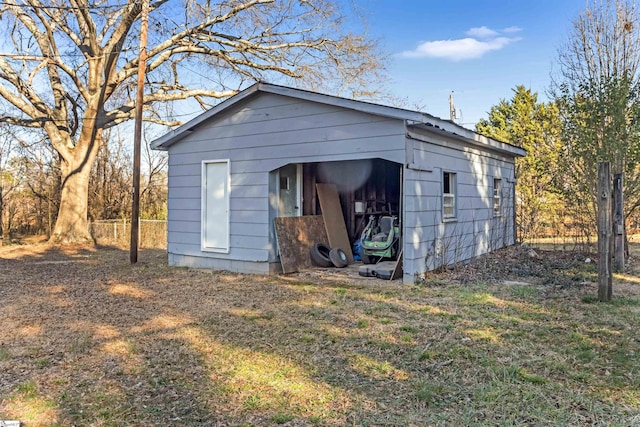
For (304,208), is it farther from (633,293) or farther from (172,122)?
(172,122)

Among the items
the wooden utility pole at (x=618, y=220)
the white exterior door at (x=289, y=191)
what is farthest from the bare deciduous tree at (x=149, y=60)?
the wooden utility pole at (x=618, y=220)

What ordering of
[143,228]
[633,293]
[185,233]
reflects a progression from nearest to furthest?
[633,293], [185,233], [143,228]

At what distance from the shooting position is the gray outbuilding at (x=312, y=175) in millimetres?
6941

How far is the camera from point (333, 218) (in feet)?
30.6

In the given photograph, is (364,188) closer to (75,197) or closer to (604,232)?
(604,232)

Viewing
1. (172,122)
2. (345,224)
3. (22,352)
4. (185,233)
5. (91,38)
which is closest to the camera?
(22,352)

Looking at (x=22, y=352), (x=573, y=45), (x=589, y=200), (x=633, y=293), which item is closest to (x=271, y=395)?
(x=22, y=352)

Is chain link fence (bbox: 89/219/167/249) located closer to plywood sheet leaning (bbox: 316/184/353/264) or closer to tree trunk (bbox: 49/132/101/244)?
tree trunk (bbox: 49/132/101/244)

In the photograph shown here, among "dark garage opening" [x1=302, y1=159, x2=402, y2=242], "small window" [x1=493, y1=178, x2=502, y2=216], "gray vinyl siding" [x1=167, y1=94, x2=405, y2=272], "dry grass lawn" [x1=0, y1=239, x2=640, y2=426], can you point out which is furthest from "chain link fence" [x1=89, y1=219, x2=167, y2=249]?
"small window" [x1=493, y1=178, x2=502, y2=216]

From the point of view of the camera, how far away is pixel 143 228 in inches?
603

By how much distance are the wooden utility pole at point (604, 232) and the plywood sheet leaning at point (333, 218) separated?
4.61m

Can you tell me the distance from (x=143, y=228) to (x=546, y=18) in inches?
544

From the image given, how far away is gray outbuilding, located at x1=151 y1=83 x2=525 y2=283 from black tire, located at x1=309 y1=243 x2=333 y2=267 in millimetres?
789

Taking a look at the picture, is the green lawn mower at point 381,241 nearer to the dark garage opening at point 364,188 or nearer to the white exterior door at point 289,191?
the dark garage opening at point 364,188
